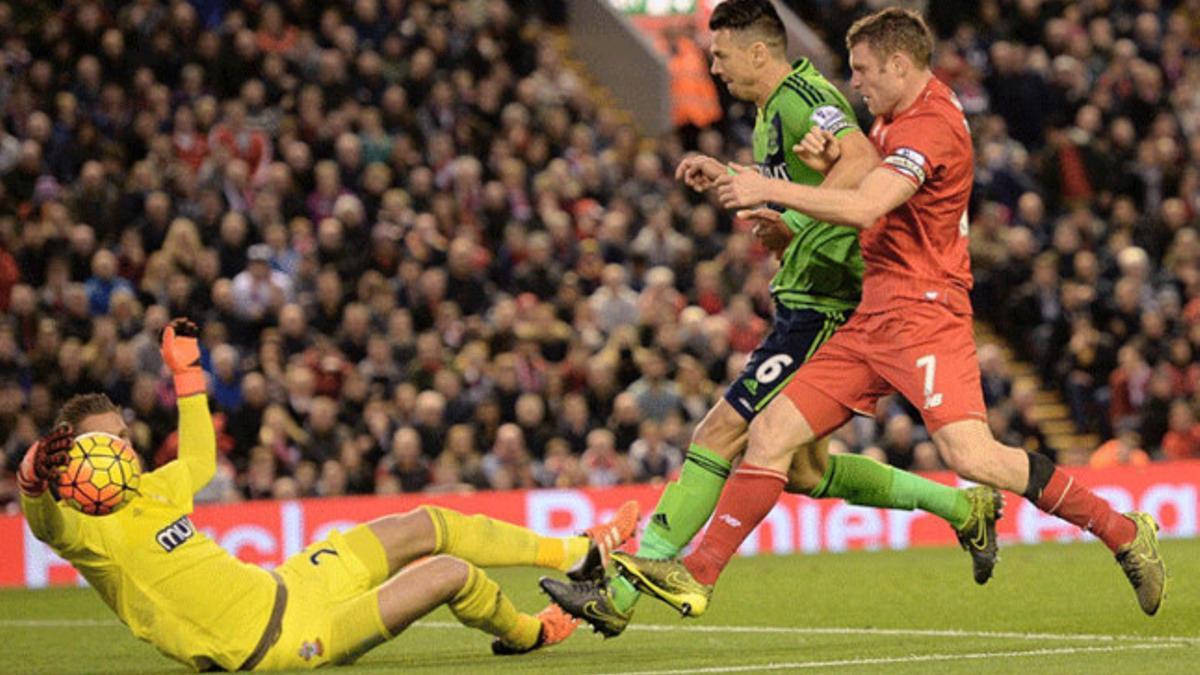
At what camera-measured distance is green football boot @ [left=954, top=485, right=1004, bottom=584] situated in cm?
966

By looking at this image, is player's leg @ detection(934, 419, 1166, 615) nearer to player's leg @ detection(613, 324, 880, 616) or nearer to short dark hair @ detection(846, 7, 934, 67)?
player's leg @ detection(613, 324, 880, 616)

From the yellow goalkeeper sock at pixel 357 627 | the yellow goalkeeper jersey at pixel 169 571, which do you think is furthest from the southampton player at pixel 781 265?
the yellow goalkeeper jersey at pixel 169 571

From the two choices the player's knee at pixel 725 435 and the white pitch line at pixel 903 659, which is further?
the player's knee at pixel 725 435

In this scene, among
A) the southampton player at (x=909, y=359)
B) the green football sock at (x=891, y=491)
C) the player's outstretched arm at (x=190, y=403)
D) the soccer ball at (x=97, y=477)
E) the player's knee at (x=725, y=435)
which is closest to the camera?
the soccer ball at (x=97, y=477)

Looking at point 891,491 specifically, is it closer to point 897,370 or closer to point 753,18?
point 897,370

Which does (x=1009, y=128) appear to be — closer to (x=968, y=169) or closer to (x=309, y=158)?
(x=309, y=158)

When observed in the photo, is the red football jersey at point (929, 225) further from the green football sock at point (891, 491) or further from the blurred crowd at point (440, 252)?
the blurred crowd at point (440, 252)

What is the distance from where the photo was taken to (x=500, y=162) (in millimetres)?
20562

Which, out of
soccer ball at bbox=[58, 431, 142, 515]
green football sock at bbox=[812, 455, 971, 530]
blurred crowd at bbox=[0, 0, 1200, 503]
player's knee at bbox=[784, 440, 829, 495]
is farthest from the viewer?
blurred crowd at bbox=[0, 0, 1200, 503]

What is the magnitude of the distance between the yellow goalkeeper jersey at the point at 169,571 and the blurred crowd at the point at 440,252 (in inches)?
318

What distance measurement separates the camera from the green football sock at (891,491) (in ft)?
31.4

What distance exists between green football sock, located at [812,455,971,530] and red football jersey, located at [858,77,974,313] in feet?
3.10

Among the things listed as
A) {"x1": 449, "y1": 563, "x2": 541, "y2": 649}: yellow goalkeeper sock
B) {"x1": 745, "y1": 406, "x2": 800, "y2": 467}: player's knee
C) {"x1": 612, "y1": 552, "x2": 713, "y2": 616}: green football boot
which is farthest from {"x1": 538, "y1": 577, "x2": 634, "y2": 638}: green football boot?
{"x1": 745, "y1": 406, "x2": 800, "y2": 467}: player's knee

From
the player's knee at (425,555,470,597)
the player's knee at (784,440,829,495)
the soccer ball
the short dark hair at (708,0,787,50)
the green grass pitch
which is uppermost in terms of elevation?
the short dark hair at (708,0,787,50)
